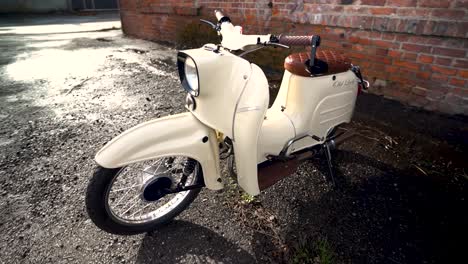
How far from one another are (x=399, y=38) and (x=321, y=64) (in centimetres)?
179

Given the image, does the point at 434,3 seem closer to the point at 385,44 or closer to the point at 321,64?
the point at 385,44

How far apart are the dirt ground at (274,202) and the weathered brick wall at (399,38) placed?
243 mm

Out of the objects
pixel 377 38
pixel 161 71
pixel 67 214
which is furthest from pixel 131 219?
pixel 161 71

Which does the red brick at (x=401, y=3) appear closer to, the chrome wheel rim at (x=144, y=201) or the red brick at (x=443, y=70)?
the red brick at (x=443, y=70)

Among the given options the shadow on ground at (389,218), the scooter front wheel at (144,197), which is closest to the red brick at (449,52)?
the shadow on ground at (389,218)

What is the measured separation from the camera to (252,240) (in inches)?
69.3

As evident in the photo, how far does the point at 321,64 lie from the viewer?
1.93 metres

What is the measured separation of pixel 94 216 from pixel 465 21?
3.52 meters

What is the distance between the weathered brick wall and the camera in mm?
2742

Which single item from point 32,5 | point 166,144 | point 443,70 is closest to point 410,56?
point 443,70

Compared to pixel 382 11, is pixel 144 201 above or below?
below

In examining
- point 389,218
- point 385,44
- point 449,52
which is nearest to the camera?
point 389,218

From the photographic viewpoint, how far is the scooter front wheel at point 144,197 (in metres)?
1.52

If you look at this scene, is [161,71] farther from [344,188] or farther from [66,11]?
[66,11]
